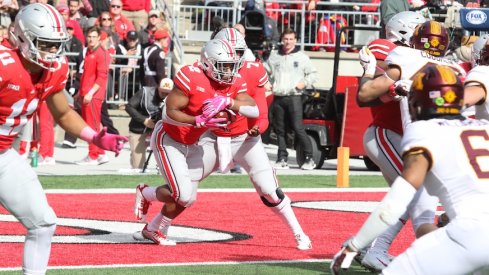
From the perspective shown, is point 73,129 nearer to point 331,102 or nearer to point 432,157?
point 432,157

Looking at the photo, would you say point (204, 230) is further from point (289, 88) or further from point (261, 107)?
point (289, 88)

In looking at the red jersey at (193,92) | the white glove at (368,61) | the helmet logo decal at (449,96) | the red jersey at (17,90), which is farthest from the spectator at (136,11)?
the helmet logo decal at (449,96)

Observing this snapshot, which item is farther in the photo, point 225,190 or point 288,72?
point 288,72

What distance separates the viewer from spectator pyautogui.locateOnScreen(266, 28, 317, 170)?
16641 mm

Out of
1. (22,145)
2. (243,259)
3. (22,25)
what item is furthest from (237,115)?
(22,145)

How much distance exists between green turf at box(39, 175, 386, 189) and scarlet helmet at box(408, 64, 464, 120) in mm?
8818

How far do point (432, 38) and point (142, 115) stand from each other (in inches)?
300

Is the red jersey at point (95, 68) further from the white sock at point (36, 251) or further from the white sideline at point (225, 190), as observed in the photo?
the white sock at point (36, 251)

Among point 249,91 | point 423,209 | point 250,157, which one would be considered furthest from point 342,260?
point 249,91

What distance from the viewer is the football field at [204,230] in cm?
834

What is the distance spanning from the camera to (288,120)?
16.9 meters

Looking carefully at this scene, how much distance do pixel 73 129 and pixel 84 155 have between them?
1106 cm

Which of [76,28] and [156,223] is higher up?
[156,223]

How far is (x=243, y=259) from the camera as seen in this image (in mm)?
8641
